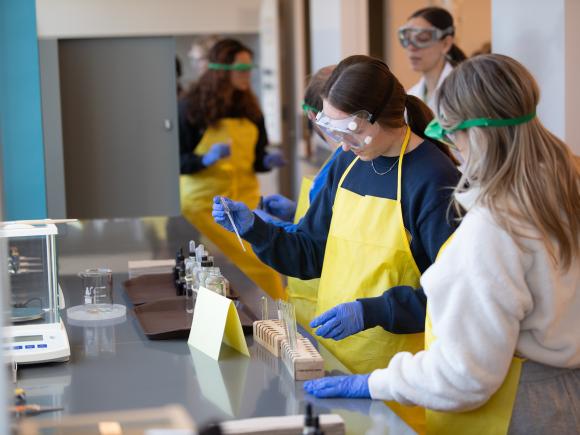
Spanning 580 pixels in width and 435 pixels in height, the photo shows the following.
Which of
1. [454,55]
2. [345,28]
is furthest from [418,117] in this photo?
[345,28]

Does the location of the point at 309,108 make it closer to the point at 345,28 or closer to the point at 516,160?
the point at 516,160

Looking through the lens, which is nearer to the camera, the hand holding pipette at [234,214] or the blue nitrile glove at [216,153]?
the hand holding pipette at [234,214]

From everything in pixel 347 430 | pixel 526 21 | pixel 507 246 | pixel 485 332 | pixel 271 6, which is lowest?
pixel 347 430

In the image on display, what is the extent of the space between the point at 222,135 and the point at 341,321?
3.63 metres

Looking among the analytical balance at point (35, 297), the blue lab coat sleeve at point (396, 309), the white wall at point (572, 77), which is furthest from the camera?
the white wall at point (572, 77)

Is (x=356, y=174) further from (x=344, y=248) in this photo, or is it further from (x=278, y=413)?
(x=278, y=413)

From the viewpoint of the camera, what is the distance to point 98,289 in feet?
8.57

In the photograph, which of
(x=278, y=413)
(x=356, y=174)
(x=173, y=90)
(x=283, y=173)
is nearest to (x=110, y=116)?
(x=173, y=90)

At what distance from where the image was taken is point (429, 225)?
2.21m

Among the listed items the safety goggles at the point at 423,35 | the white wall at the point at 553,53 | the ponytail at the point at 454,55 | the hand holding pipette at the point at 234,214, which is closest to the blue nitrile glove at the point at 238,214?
the hand holding pipette at the point at 234,214

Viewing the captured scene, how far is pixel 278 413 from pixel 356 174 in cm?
90

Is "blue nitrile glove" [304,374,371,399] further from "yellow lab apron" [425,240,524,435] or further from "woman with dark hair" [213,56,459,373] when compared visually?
"woman with dark hair" [213,56,459,373]

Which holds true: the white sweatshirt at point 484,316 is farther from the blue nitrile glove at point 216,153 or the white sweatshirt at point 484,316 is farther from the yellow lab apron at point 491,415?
the blue nitrile glove at point 216,153

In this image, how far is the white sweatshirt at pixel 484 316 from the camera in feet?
5.26
